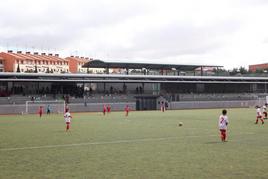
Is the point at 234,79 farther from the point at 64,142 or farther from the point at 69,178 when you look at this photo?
the point at 69,178

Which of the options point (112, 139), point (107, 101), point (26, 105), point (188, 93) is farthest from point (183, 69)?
point (112, 139)

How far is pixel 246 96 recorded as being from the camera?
3757 inches

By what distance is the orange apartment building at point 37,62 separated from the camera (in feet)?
332

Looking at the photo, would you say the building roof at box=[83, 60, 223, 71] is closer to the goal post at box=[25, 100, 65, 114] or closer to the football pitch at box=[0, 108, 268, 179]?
the goal post at box=[25, 100, 65, 114]

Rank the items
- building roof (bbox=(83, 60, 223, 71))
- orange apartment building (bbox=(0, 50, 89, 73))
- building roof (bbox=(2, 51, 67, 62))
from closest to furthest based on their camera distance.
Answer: building roof (bbox=(83, 60, 223, 71)), orange apartment building (bbox=(0, 50, 89, 73)), building roof (bbox=(2, 51, 67, 62))

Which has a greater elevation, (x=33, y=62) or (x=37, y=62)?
(x=37, y=62)

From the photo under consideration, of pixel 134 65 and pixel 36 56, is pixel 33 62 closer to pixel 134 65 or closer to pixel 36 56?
pixel 36 56

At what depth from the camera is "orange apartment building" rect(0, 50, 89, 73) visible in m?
101

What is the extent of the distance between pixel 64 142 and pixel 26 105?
47601mm

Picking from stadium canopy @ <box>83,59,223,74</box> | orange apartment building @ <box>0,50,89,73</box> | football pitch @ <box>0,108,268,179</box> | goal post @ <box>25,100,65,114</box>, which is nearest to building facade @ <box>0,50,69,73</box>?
orange apartment building @ <box>0,50,89,73</box>

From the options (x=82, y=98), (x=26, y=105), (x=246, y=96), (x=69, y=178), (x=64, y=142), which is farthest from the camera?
(x=246, y=96)

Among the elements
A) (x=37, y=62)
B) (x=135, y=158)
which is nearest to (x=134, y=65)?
(x=37, y=62)

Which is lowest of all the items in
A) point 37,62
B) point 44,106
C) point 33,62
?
point 44,106

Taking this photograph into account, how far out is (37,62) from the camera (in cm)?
11238
